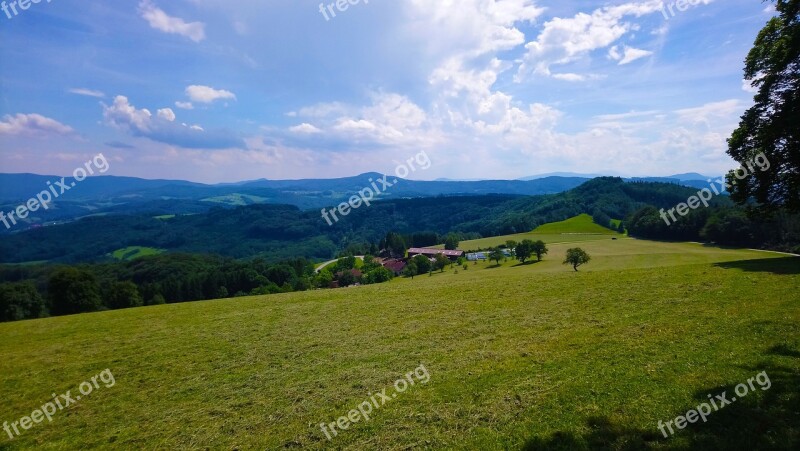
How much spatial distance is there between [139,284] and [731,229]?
412ft

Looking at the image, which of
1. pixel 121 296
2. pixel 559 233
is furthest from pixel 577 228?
pixel 121 296

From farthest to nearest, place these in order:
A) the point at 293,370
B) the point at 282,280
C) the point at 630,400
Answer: the point at 282,280, the point at 293,370, the point at 630,400

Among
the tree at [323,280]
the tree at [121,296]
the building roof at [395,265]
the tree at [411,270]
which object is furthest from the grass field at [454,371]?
the building roof at [395,265]

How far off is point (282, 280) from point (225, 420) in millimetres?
78392

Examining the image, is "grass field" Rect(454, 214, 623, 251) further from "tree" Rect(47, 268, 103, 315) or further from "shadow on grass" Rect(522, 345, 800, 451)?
"shadow on grass" Rect(522, 345, 800, 451)

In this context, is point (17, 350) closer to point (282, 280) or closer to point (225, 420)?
point (225, 420)

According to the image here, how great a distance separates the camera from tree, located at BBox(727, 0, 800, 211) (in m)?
14.8

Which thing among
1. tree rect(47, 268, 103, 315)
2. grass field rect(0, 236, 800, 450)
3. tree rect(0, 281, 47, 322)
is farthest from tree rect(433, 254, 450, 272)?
tree rect(0, 281, 47, 322)

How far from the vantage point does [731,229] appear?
6700 centimetres

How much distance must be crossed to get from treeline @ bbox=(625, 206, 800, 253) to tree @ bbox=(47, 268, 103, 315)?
253 feet

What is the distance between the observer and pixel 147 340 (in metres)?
17.2

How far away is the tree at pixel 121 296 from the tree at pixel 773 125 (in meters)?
63.5

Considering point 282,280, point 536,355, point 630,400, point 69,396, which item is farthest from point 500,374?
point 282,280

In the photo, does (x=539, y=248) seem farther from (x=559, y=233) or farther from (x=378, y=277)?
(x=559, y=233)
